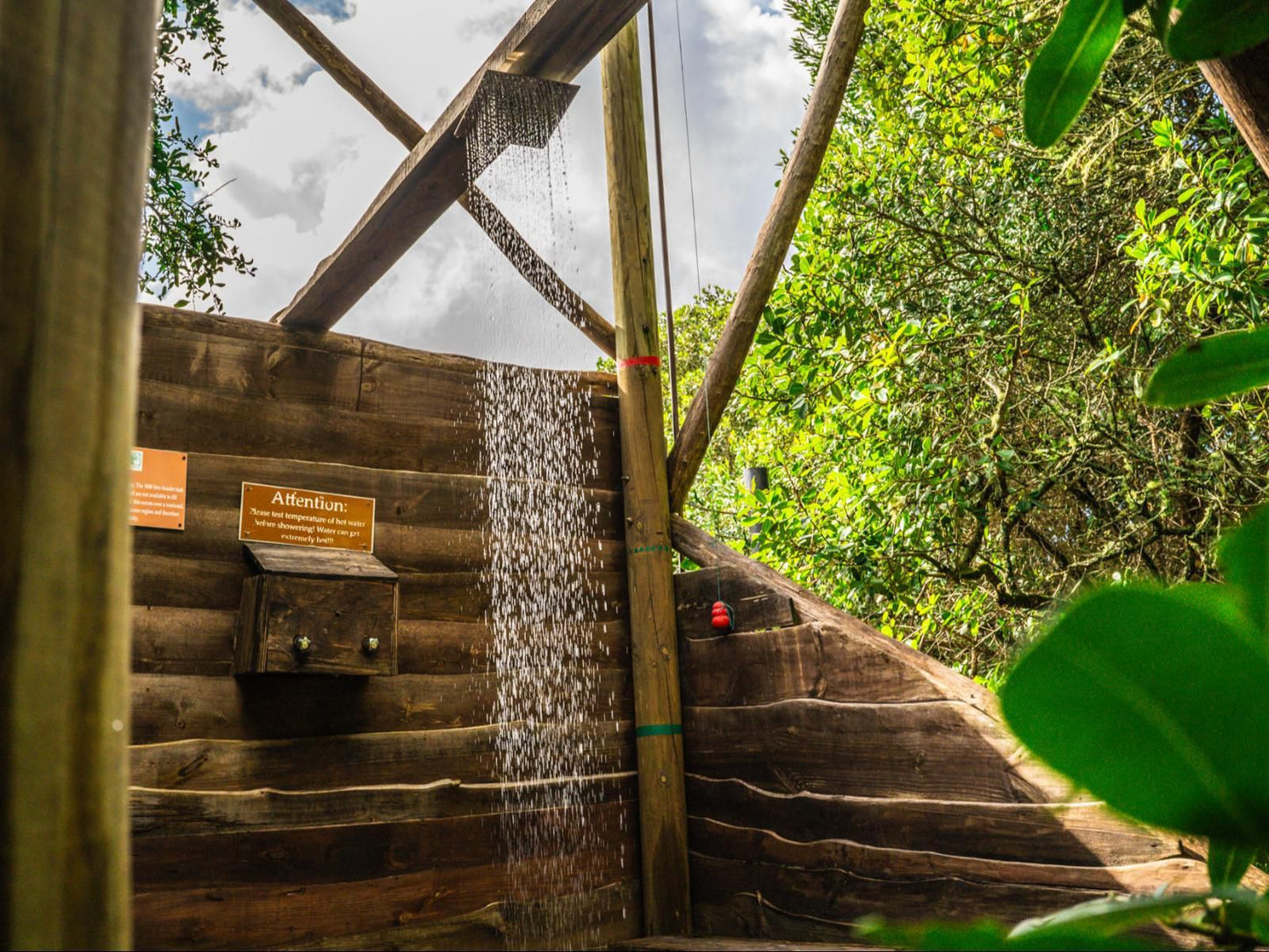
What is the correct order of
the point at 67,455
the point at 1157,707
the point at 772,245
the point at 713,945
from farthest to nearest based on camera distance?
the point at 772,245 → the point at 713,945 → the point at 67,455 → the point at 1157,707

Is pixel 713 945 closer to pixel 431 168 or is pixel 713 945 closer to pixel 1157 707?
pixel 431 168

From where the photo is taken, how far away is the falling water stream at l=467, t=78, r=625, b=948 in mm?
2916

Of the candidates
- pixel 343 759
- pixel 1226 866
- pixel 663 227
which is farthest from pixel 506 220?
pixel 1226 866


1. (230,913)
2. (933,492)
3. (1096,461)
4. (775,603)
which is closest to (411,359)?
(775,603)

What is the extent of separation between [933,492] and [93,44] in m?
3.27

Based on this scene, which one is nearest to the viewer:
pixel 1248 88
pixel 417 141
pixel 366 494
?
pixel 1248 88

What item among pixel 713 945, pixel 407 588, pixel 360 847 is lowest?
pixel 713 945

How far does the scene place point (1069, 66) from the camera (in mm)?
556

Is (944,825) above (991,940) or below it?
below

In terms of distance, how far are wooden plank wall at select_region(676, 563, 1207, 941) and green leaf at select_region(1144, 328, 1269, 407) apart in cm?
175

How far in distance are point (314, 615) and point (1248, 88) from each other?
Result: 2.35 m

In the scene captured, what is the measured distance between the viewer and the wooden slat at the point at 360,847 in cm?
245

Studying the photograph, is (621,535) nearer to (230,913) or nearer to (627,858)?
(627,858)

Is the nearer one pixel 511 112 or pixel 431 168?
pixel 511 112
